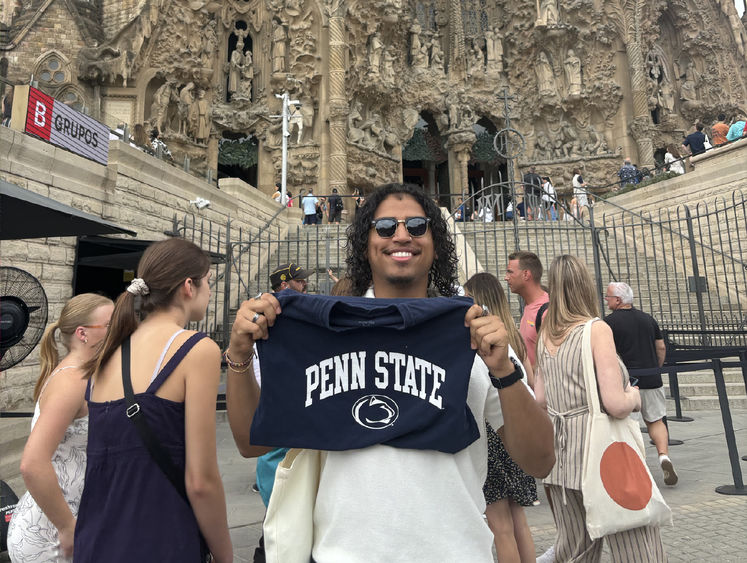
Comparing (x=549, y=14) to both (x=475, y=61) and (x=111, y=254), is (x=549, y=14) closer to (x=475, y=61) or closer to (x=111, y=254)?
(x=475, y=61)

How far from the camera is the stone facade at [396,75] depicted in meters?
20.4

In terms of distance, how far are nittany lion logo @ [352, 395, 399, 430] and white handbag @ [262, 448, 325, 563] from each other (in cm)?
17

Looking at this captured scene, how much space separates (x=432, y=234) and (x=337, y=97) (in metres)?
22.7

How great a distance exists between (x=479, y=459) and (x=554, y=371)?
1.41m

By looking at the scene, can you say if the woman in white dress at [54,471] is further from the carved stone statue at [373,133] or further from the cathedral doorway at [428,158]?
the cathedral doorway at [428,158]

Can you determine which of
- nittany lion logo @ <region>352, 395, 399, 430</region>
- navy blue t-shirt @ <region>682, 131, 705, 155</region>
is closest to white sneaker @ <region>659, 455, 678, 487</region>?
nittany lion logo @ <region>352, 395, 399, 430</region>

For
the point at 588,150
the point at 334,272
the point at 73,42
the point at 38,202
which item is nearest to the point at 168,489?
the point at 38,202

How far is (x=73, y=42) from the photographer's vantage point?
65.7 feet

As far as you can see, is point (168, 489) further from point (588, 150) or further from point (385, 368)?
point (588, 150)

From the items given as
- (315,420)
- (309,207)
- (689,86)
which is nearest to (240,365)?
(315,420)

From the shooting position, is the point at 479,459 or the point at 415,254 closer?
the point at 479,459

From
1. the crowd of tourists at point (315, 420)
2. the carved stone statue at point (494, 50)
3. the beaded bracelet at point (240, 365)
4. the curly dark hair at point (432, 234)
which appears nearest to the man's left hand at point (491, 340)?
the crowd of tourists at point (315, 420)

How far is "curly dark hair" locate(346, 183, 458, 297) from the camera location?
1602 mm

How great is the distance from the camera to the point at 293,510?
49.3 inches
